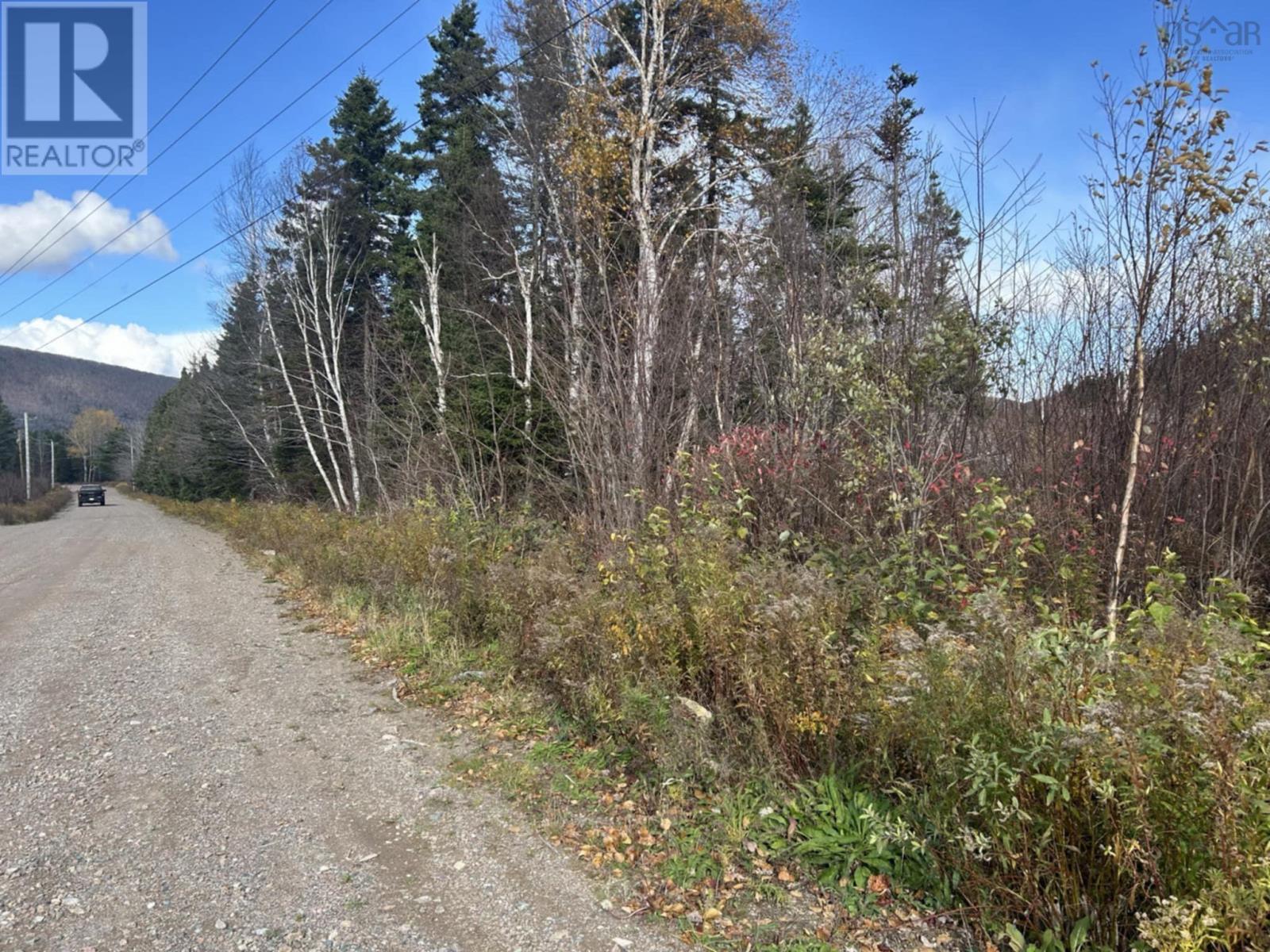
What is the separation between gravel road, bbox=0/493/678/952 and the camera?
2.81 metres

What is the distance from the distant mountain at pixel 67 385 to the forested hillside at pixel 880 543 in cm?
15657

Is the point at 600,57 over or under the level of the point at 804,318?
over

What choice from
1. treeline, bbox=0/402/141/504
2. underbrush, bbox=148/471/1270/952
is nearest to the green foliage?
underbrush, bbox=148/471/1270/952

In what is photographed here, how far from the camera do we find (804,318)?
6684 mm

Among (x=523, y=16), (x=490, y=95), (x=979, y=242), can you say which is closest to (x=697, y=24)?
(x=523, y=16)

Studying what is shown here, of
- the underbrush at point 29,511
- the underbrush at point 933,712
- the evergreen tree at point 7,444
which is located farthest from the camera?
the evergreen tree at point 7,444

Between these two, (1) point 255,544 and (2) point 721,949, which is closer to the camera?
(2) point 721,949

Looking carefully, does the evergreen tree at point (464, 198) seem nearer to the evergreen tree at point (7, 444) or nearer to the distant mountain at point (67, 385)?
the evergreen tree at point (7, 444)

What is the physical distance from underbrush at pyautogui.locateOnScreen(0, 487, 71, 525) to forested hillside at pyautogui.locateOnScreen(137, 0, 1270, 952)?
30.2m

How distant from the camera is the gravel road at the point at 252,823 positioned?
2.81 metres

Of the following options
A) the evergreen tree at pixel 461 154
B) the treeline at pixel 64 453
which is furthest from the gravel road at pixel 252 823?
the treeline at pixel 64 453

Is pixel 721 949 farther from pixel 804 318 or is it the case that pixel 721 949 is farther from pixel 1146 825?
pixel 804 318

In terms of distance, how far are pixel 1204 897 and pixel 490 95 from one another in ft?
67.1

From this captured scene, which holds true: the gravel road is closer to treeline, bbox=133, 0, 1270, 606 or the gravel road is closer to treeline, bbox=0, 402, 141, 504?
treeline, bbox=133, 0, 1270, 606
